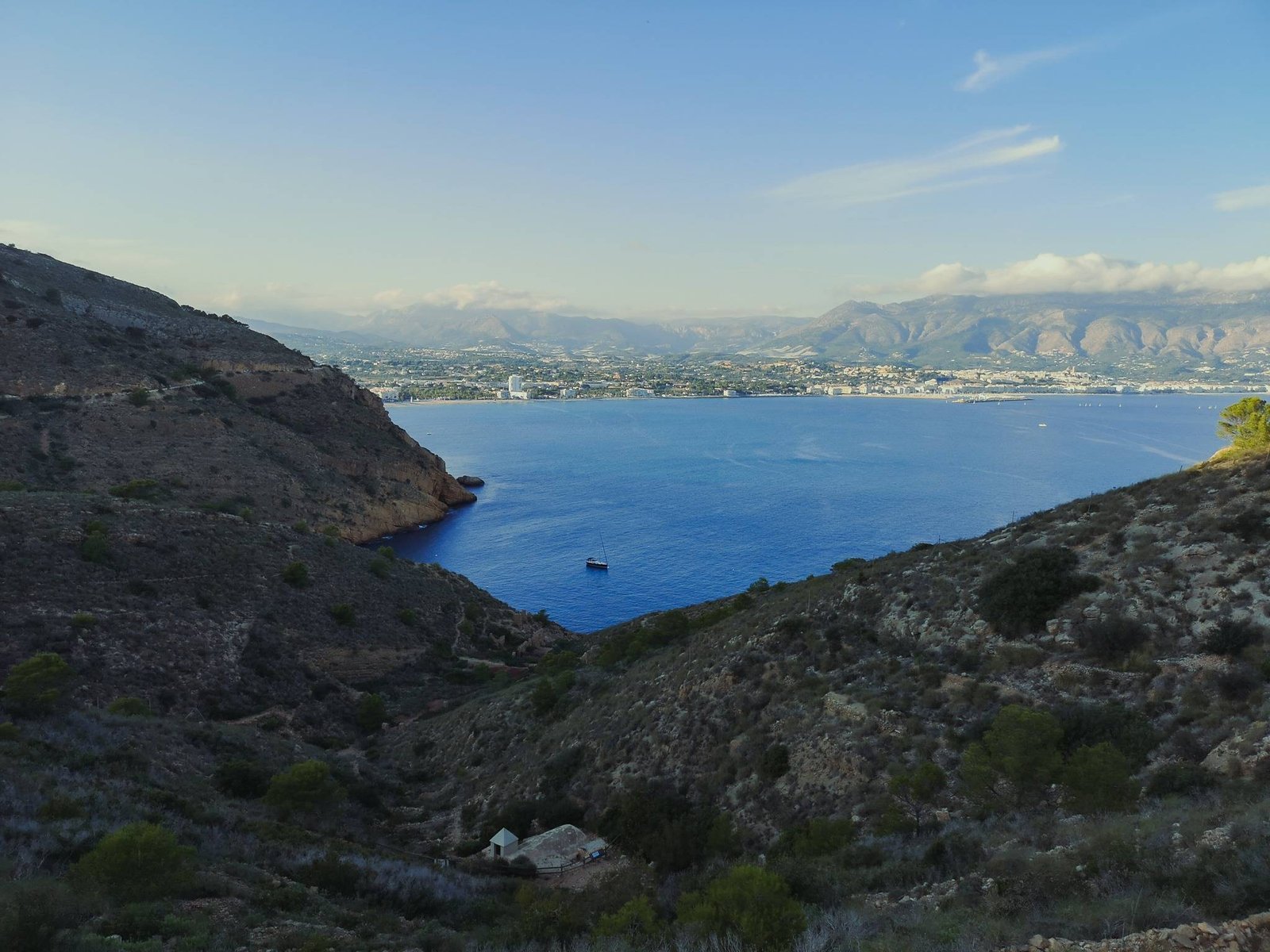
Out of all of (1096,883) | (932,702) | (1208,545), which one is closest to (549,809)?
(932,702)

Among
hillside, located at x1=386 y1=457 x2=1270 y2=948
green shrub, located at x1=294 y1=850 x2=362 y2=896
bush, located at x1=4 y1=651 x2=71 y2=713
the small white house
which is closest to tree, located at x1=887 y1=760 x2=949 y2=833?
hillside, located at x1=386 y1=457 x2=1270 y2=948

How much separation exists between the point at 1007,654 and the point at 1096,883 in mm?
7749

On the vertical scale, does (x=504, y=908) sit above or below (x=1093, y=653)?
below

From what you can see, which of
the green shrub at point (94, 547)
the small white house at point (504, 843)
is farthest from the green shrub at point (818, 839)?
the green shrub at point (94, 547)

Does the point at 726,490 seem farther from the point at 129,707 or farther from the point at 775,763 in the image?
the point at 775,763

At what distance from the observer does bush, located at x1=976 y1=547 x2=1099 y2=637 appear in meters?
14.8

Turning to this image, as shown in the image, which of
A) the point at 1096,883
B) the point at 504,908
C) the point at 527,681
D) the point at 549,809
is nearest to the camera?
the point at 1096,883

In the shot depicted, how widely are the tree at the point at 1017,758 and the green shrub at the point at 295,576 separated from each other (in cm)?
2955

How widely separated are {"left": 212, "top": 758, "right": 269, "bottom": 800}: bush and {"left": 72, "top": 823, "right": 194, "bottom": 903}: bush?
736cm

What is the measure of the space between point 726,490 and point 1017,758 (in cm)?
8088

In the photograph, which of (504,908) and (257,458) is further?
(257,458)

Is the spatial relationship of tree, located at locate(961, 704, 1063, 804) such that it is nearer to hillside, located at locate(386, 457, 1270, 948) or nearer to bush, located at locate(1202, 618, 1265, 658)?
hillside, located at locate(386, 457, 1270, 948)

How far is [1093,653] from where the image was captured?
1323 cm

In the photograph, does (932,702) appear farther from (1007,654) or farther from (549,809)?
(549,809)
